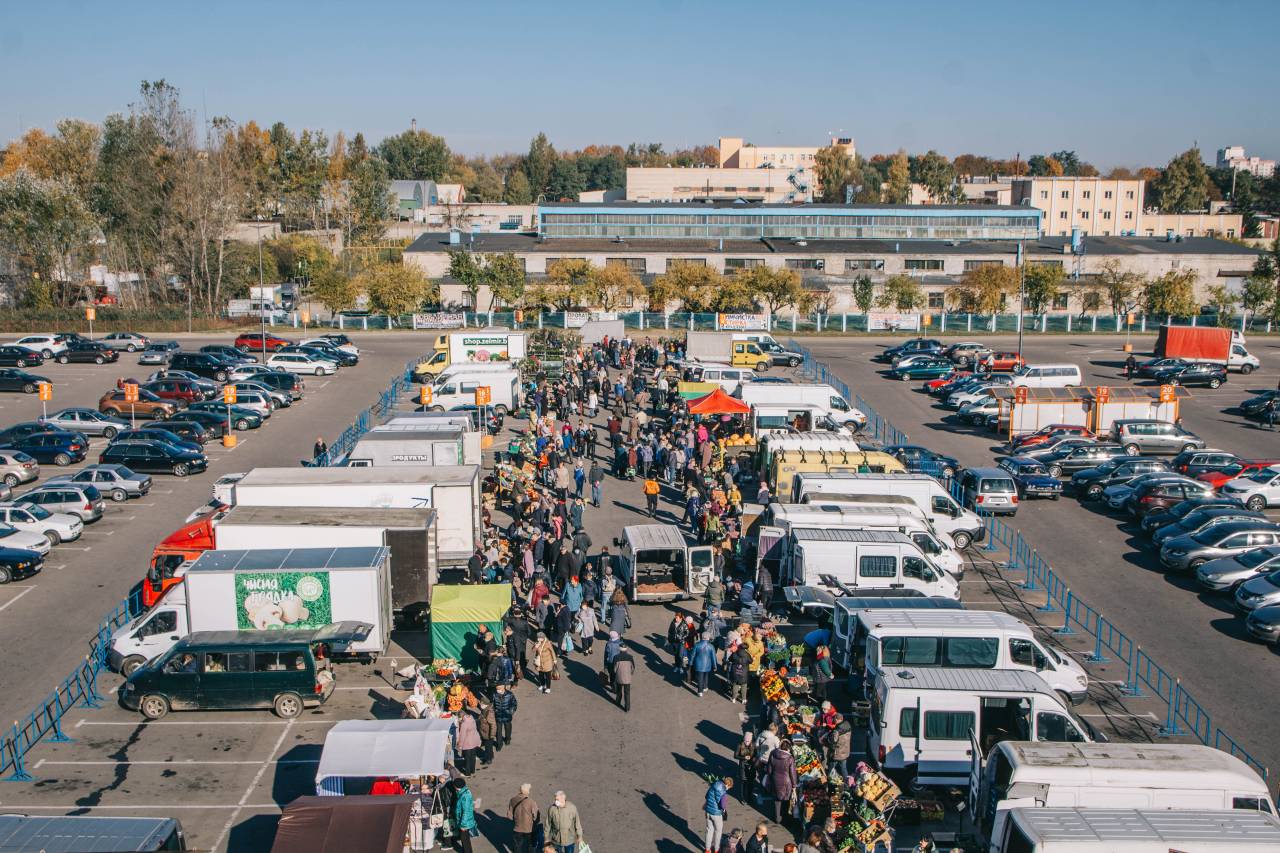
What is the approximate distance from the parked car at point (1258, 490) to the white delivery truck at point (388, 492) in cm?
2117

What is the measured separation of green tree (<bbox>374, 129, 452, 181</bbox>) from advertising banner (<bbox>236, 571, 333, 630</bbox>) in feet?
465

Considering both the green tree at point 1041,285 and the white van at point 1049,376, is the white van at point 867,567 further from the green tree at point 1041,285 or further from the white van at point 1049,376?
the green tree at point 1041,285

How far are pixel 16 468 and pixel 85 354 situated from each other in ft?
76.6

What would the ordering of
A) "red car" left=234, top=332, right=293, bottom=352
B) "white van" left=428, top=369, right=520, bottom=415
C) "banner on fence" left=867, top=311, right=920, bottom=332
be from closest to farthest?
"white van" left=428, top=369, right=520, bottom=415 < "red car" left=234, top=332, right=293, bottom=352 < "banner on fence" left=867, top=311, right=920, bottom=332

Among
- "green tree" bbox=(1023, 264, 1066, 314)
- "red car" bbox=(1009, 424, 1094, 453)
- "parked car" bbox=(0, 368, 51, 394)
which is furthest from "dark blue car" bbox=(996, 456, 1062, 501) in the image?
"parked car" bbox=(0, 368, 51, 394)

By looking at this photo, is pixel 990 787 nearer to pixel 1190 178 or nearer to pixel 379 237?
pixel 379 237

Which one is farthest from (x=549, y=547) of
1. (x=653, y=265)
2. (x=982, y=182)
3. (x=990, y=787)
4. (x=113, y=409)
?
(x=982, y=182)

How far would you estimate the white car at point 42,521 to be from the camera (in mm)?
26094

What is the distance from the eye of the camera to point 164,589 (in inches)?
864

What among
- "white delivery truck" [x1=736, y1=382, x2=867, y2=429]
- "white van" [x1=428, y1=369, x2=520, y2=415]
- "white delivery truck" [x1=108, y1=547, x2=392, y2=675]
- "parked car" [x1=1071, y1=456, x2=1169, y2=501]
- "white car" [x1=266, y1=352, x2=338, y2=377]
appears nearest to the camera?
"white delivery truck" [x1=108, y1=547, x2=392, y2=675]

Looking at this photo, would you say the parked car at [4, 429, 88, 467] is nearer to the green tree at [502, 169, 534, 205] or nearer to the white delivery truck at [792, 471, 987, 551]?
the white delivery truck at [792, 471, 987, 551]

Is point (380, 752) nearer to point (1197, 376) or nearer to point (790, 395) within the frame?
point (790, 395)

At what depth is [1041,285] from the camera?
6656 centimetres

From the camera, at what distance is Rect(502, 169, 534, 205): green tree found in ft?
486
